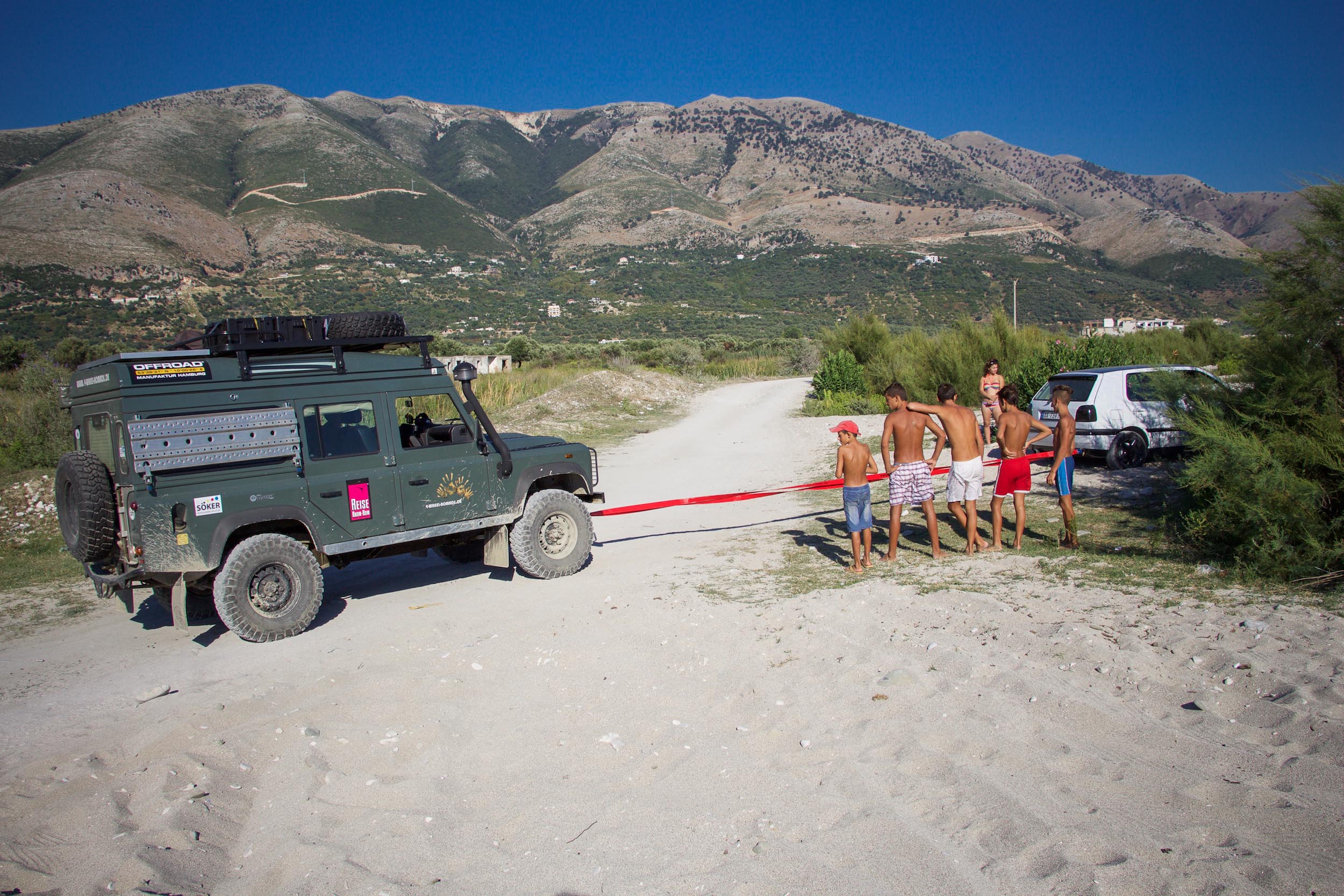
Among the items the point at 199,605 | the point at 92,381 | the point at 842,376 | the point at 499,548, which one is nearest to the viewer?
the point at 92,381

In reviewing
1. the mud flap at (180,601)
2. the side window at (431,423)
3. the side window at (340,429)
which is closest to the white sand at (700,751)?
the mud flap at (180,601)

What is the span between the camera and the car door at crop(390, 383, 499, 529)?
6.80 m

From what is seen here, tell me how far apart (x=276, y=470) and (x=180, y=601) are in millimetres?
1229

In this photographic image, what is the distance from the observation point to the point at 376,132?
13638cm

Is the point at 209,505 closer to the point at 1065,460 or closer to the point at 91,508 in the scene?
the point at 91,508

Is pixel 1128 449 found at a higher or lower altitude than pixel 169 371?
lower

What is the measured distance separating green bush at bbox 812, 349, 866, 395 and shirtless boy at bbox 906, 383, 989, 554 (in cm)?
1707

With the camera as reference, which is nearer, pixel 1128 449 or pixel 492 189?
pixel 1128 449

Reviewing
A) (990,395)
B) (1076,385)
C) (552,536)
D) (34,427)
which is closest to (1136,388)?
(1076,385)

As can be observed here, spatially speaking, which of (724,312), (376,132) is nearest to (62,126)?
(376,132)

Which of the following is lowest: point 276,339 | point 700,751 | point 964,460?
point 700,751

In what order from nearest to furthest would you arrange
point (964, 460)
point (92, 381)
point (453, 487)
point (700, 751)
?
1. point (700, 751)
2. point (92, 381)
3. point (453, 487)
4. point (964, 460)

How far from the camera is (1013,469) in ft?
25.1

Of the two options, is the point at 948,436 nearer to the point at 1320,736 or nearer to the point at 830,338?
the point at 1320,736
